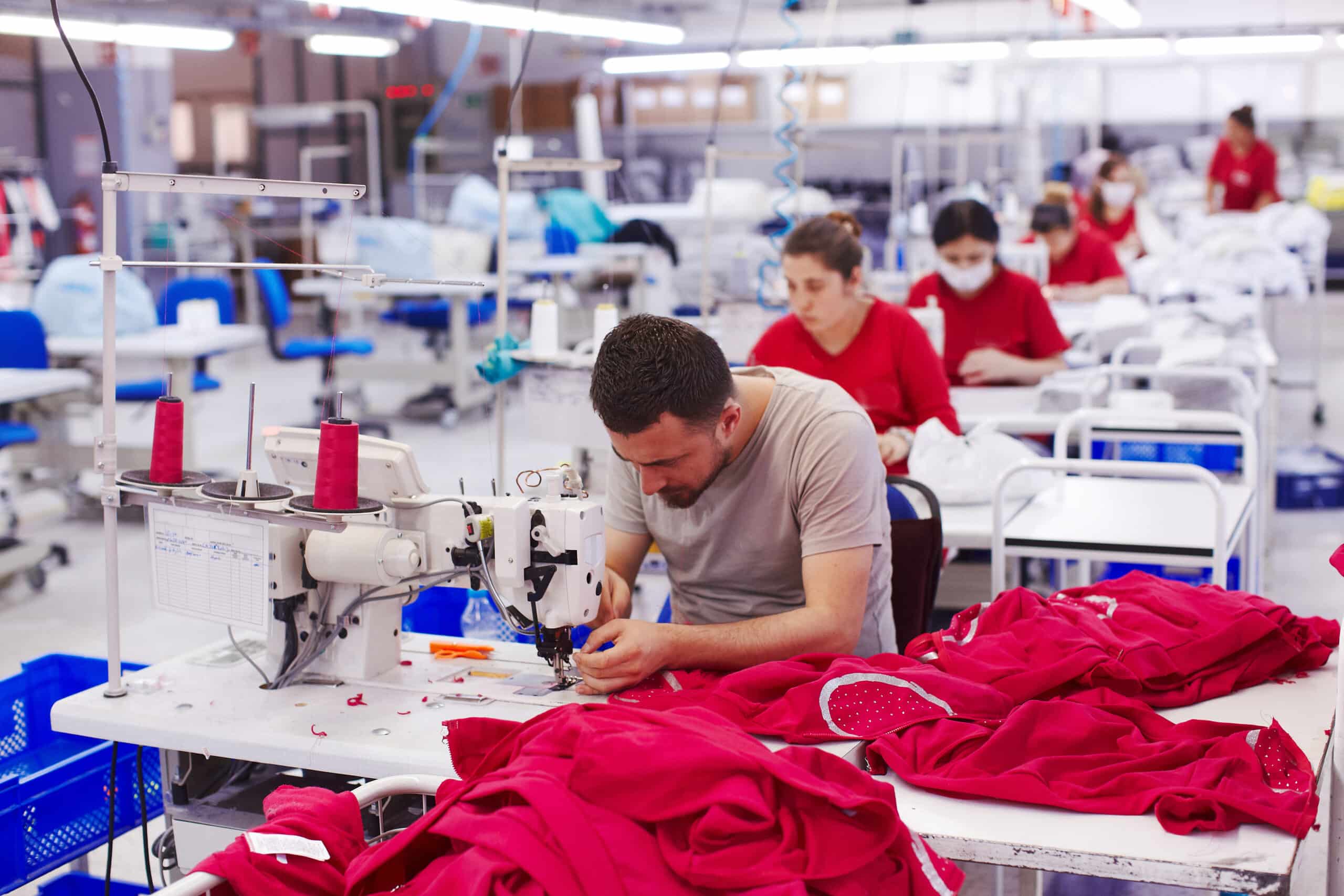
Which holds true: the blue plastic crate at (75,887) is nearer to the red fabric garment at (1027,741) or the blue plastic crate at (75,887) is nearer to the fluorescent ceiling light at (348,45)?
the red fabric garment at (1027,741)

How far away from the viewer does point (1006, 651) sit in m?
1.72

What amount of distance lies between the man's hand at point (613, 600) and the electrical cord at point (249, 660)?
0.47m

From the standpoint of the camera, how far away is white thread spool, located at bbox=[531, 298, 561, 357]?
120 inches

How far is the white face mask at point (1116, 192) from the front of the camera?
7.56m

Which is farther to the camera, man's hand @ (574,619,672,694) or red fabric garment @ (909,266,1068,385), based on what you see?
red fabric garment @ (909,266,1068,385)

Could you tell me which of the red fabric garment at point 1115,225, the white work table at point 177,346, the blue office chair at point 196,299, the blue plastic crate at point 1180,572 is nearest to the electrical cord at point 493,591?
the blue plastic crate at point 1180,572

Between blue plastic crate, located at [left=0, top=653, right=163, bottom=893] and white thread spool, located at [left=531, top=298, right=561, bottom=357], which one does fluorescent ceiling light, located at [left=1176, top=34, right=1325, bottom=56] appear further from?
blue plastic crate, located at [left=0, top=653, right=163, bottom=893]

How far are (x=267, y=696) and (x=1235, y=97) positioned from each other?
39.2ft

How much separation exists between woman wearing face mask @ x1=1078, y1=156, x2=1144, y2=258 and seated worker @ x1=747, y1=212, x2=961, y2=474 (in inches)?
182

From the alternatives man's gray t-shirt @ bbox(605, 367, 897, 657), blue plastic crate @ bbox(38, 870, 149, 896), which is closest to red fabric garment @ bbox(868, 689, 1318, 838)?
man's gray t-shirt @ bbox(605, 367, 897, 657)

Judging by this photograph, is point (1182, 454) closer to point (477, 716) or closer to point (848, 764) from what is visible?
point (477, 716)

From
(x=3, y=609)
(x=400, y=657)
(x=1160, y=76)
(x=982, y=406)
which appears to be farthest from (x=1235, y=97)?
(x=400, y=657)

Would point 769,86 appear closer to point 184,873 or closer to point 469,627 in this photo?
point 469,627

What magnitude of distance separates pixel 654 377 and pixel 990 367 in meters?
2.68
